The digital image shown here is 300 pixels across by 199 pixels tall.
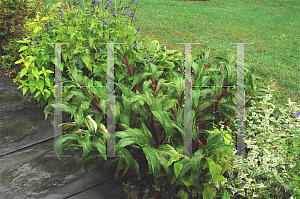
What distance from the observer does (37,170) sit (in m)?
2.20

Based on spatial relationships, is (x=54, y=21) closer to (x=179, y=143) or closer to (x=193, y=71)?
(x=193, y=71)

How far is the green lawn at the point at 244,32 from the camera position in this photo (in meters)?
4.89

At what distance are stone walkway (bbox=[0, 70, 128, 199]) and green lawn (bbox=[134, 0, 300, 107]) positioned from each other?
9.88 ft

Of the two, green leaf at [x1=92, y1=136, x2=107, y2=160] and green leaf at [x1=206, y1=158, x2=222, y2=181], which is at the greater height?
green leaf at [x1=92, y1=136, x2=107, y2=160]

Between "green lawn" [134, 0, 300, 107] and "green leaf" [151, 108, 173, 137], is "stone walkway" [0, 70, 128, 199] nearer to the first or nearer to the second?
"green leaf" [151, 108, 173, 137]

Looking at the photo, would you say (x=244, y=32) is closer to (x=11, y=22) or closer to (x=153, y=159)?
(x=11, y=22)

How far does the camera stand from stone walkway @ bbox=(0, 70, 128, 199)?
1.99 metres

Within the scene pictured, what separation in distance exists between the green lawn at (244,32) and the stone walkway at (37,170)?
3010 mm

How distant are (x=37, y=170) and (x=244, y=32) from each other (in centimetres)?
717

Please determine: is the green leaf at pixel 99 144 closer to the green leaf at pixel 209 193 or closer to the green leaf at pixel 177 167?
the green leaf at pixel 177 167

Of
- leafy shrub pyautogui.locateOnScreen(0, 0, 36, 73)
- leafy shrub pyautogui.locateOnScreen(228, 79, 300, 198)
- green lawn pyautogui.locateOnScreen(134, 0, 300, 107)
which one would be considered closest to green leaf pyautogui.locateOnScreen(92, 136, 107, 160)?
leafy shrub pyautogui.locateOnScreen(228, 79, 300, 198)

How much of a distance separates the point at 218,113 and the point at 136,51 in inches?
50.1

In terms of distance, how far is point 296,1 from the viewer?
1460 centimetres

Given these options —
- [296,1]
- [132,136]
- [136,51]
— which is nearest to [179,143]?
[132,136]
